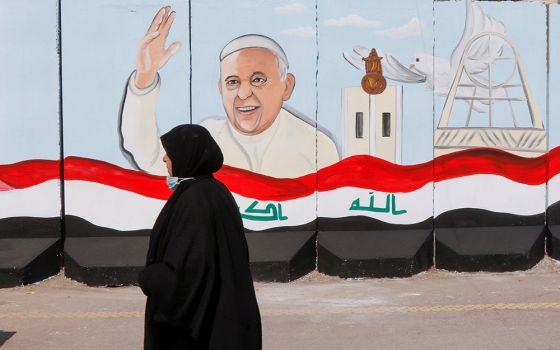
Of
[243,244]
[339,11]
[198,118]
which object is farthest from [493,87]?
[243,244]

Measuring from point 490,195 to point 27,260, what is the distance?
4.58 m

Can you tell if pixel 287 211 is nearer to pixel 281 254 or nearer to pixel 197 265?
pixel 281 254

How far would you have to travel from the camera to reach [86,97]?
7812 mm

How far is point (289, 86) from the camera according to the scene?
799cm

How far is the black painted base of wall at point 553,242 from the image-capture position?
8.26m

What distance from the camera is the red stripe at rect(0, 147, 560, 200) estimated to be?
7.82 m

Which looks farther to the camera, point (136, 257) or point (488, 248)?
point (488, 248)

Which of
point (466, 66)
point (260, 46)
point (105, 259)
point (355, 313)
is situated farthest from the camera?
point (466, 66)

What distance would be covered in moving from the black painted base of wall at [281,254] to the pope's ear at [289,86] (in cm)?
134

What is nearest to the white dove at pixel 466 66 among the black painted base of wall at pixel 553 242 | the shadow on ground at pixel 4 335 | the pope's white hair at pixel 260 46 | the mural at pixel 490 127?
the mural at pixel 490 127

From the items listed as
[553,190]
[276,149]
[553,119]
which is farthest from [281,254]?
[553,119]

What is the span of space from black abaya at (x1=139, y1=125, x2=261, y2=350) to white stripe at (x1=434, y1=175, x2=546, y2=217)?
5142 mm

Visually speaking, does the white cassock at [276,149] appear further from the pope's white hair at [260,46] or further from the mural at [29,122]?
the mural at [29,122]

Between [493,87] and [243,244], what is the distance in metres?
5.44
